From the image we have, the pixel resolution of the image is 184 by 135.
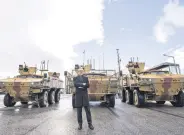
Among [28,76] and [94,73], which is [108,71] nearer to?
[94,73]

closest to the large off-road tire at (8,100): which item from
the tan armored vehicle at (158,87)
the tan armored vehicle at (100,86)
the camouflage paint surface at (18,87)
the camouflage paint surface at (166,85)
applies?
the camouflage paint surface at (18,87)

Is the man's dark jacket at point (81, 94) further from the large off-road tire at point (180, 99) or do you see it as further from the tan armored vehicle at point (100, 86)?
the large off-road tire at point (180, 99)

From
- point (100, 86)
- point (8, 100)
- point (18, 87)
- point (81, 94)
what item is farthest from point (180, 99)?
point (8, 100)

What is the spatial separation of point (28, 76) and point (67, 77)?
3.24 m

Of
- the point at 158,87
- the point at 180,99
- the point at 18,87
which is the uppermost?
the point at 18,87

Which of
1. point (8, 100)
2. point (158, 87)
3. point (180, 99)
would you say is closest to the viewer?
point (158, 87)

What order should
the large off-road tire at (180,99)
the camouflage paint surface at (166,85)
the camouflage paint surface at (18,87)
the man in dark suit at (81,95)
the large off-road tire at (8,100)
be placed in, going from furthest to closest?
the large off-road tire at (8,100), the camouflage paint surface at (18,87), the large off-road tire at (180,99), the camouflage paint surface at (166,85), the man in dark suit at (81,95)

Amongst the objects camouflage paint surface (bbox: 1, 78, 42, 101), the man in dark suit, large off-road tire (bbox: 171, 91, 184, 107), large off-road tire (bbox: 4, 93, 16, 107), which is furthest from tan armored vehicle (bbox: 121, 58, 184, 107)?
large off-road tire (bbox: 4, 93, 16, 107)

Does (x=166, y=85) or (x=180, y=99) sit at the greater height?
(x=166, y=85)

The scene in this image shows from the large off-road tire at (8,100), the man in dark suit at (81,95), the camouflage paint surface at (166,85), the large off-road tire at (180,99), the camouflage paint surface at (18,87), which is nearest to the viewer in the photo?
the man in dark suit at (81,95)

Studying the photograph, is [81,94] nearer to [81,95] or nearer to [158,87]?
[81,95]

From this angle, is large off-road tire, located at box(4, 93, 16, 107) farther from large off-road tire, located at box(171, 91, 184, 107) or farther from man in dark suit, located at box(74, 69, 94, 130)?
large off-road tire, located at box(171, 91, 184, 107)

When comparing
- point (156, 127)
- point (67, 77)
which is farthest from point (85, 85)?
point (67, 77)

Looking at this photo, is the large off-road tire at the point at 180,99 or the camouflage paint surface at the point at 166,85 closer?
the camouflage paint surface at the point at 166,85
